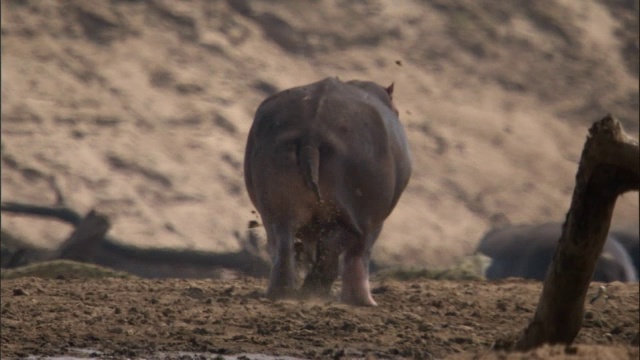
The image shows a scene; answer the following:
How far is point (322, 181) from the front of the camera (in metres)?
9.88

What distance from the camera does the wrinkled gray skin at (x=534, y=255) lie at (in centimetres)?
1480

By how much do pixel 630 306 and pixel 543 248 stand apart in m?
5.43

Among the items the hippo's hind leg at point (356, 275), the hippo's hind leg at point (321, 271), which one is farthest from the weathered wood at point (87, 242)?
the hippo's hind leg at point (356, 275)

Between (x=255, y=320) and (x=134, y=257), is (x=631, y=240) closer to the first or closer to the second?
(x=134, y=257)

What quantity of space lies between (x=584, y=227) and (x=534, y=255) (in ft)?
34.5

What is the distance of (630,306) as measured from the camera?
35.0 ft

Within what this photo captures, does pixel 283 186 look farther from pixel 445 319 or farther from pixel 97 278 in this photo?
pixel 97 278

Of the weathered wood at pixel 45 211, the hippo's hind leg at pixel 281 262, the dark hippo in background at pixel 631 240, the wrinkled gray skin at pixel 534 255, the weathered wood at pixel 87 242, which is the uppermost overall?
the dark hippo in background at pixel 631 240

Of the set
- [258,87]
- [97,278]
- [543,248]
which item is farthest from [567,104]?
[97,278]

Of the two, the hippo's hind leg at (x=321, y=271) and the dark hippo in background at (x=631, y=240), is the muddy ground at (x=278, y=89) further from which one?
the dark hippo in background at (x=631, y=240)

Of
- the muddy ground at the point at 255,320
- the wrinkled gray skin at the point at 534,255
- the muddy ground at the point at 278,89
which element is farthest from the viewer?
the muddy ground at the point at 278,89

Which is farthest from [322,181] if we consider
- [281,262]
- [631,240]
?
[631,240]

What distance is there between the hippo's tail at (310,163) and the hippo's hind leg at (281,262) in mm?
331

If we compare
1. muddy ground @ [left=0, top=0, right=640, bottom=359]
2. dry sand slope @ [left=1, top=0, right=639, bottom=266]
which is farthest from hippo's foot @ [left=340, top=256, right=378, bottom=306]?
dry sand slope @ [left=1, top=0, right=639, bottom=266]
